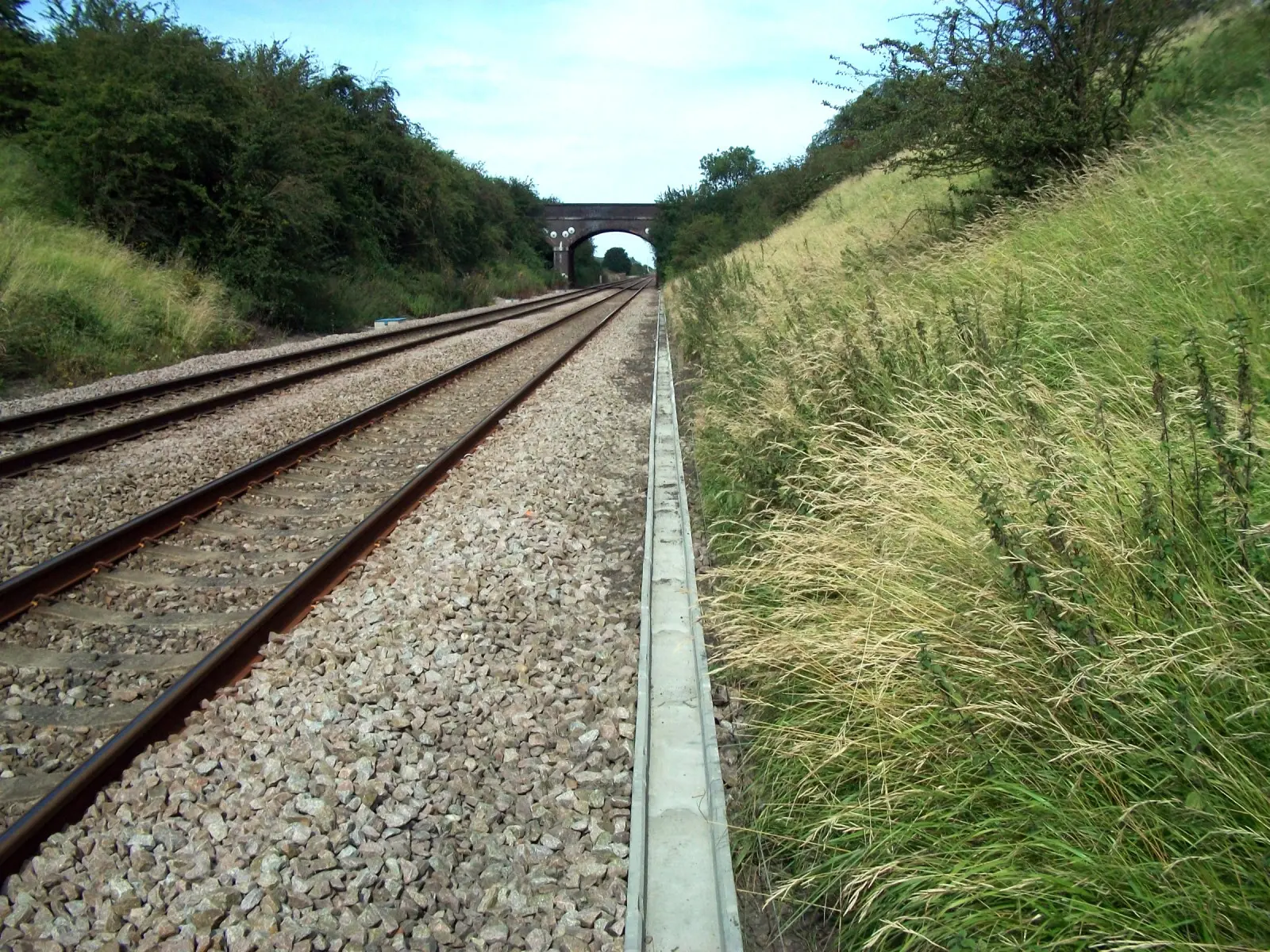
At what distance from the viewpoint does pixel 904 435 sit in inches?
176

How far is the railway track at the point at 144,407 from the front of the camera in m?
7.61

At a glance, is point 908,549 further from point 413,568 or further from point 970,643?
point 413,568

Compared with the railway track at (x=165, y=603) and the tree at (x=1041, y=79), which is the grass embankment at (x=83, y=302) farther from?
the tree at (x=1041, y=79)

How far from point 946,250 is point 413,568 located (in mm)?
6700

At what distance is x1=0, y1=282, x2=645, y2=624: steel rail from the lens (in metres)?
4.47

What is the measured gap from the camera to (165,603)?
4570 mm

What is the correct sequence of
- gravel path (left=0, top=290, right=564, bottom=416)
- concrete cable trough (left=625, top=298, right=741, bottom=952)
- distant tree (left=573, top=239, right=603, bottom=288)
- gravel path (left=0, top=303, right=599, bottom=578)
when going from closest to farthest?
concrete cable trough (left=625, top=298, right=741, bottom=952) < gravel path (left=0, top=303, right=599, bottom=578) < gravel path (left=0, top=290, right=564, bottom=416) < distant tree (left=573, top=239, right=603, bottom=288)

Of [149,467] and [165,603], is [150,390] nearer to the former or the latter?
[149,467]

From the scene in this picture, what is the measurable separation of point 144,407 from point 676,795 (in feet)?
31.1

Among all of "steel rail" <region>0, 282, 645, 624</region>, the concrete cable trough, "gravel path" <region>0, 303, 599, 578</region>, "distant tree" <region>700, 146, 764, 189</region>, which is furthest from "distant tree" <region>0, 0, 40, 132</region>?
"distant tree" <region>700, 146, 764, 189</region>

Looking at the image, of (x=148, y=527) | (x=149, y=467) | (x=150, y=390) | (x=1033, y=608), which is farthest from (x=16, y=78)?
(x=1033, y=608)

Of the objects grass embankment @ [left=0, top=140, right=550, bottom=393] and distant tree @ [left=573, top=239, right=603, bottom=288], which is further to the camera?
distant tree @ [left=573, top=239, right=603, bottom=288]

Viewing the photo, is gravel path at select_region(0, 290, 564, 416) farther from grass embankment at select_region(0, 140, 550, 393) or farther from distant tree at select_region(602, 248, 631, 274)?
distant tree at select_region(602, 248, 631, 274)

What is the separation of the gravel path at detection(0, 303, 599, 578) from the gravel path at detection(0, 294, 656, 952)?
2.35 metres
